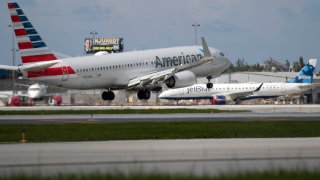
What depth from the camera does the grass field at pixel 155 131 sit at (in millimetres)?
36375

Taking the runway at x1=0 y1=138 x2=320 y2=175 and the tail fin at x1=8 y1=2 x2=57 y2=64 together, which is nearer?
the runway at x1=0 y1=138 x2=320 y2=175

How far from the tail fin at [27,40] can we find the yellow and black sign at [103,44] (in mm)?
98681

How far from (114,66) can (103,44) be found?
101 m

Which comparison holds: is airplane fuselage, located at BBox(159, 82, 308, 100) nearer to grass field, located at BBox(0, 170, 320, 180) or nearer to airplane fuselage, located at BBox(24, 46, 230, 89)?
airplane fuselage, located at BBox(24, 46, 230, 89)

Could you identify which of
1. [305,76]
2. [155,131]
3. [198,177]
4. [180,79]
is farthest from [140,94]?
[198,177]

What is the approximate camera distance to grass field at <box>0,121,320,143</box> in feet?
119

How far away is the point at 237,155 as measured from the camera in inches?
1032

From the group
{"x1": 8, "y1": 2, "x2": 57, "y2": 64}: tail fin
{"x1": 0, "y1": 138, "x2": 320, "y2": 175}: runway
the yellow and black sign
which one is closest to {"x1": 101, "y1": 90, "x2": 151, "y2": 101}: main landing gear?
{"x1": 8, "y1": 2, "x2": 57, "y2": 64}: tail fin

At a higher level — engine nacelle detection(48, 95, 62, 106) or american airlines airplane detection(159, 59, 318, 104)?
american airlines airplane detection(159, 59, 318, 104)

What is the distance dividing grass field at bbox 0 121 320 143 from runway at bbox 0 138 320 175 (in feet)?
12.3

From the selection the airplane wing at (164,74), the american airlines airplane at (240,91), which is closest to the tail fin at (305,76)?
the american airlines airplane at (240,91)

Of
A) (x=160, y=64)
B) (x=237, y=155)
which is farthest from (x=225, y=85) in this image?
(x=237, y=155)

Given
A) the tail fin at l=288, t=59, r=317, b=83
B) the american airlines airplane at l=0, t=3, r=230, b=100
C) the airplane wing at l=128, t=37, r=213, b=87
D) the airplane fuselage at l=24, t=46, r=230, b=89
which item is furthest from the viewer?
the tail fin at l=288, t=59, r=317, b=83

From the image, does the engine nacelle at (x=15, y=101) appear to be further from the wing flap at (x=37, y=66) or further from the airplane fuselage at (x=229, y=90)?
the wing flap at (x=37, y=66)
